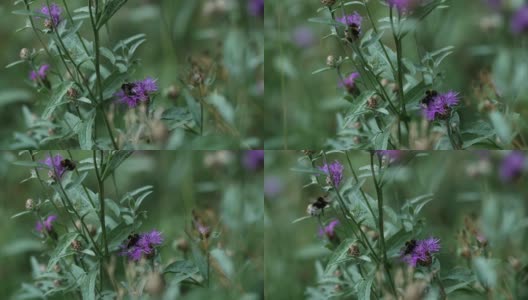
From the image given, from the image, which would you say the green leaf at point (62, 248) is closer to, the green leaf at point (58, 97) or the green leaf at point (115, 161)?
the green leaf at point (115, 161)

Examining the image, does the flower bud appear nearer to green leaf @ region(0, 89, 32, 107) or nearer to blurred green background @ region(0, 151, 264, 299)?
blurred green background @ region(0, 151, 264, 299)

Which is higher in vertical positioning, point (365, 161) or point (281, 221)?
point (365, 161)

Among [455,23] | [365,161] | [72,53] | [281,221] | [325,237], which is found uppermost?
[72,53]

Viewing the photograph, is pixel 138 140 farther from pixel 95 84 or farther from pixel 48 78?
pixel 48 78

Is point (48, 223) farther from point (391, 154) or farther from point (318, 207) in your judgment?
point (391, 154)

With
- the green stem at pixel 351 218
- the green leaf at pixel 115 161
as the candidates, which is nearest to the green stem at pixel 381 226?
the green stem at pixel 351 218

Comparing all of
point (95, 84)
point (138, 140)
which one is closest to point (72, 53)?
point (95, 84)
